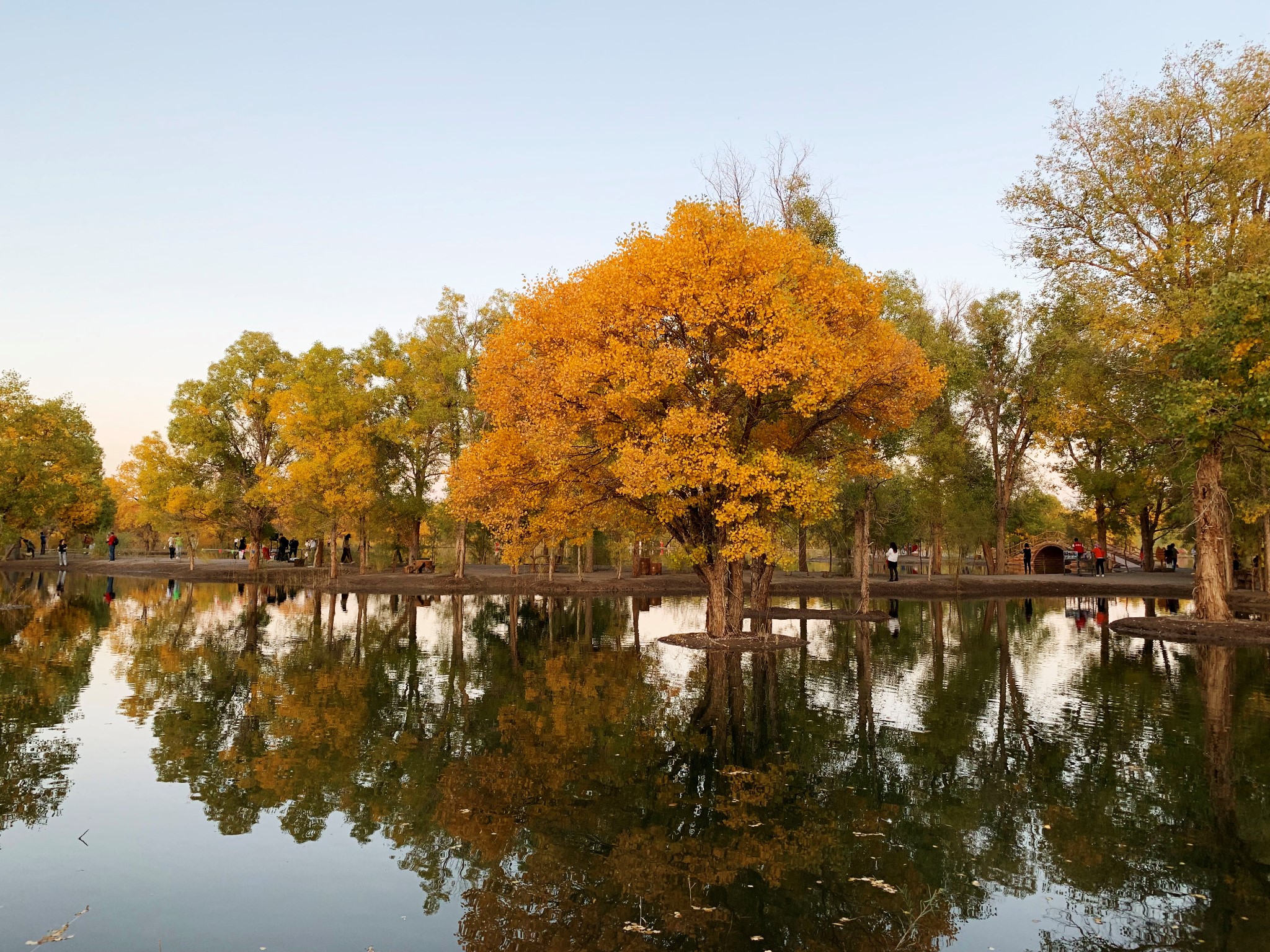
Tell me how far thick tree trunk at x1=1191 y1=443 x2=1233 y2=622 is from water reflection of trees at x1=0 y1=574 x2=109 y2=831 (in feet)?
106

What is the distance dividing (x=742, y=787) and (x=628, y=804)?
1.69m

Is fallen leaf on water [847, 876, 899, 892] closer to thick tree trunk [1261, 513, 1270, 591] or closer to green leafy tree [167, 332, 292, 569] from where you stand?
thick tree trunk [1261, 513, 1270, 591]

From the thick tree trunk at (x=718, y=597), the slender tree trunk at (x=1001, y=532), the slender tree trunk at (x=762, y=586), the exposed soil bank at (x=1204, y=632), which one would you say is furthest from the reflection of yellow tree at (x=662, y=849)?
the slender tree trunk at (x=1001, y=532)

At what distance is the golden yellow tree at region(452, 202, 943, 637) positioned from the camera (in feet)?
74.8

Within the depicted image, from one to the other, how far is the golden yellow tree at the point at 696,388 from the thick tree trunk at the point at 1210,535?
37.1 ft

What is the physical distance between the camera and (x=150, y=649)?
75.8 ft

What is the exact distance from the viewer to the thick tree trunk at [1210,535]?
97.3 ft

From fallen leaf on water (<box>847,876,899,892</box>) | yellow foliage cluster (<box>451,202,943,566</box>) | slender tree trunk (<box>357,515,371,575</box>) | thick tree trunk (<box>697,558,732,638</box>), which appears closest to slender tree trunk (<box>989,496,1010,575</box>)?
yellow foliage cluster (<box>451,202,943,566</box>)

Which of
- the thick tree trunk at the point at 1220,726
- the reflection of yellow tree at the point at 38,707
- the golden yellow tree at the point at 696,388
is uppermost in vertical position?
the golden yellow tree at the point at 696,388

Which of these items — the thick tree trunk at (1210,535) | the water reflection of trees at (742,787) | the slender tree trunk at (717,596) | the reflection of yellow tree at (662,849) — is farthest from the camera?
the thick tree trunk at (1210,535)

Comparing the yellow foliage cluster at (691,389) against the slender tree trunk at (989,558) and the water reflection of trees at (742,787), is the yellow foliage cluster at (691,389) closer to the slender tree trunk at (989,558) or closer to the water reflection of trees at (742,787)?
the water reflection of trees at (742,787)

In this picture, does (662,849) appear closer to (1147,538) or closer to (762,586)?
(762,586)

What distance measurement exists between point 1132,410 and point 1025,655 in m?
15.0

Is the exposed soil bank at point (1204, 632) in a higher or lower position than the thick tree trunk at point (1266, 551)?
lower
